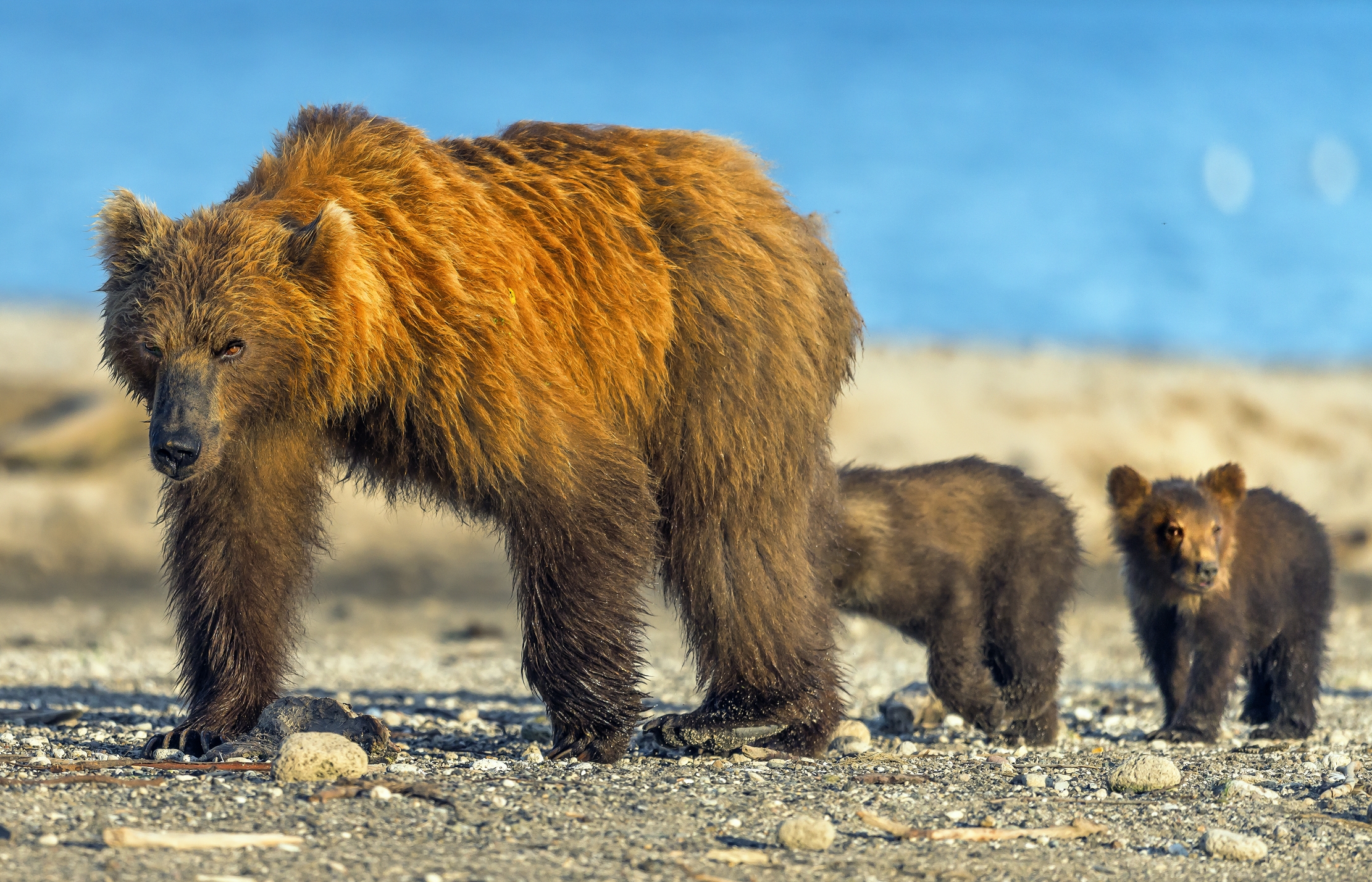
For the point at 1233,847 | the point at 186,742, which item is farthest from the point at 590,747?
the point at 1233,847

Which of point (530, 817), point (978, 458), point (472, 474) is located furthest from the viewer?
point (978, 458)

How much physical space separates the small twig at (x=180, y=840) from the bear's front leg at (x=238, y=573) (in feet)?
6.12

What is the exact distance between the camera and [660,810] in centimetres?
509

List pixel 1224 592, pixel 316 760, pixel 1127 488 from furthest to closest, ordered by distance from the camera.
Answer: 1. pixel 1127 488
2. pixel 1224 592
3. pixel 316 760

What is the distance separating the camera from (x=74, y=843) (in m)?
4.39

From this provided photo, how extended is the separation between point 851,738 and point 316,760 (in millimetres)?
3404

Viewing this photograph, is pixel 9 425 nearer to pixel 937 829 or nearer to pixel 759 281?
pixel 759 281

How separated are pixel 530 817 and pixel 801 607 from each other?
2.19 meters

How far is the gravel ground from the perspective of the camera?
14.3 ft

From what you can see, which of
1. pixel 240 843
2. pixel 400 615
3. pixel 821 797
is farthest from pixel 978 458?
pixel 400 615

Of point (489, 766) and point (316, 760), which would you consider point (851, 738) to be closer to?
point (489, 766)

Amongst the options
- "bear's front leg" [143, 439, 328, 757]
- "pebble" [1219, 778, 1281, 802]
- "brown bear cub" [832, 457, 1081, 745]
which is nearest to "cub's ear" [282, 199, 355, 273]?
"bear's front leg" [143, 439, 328, 757]

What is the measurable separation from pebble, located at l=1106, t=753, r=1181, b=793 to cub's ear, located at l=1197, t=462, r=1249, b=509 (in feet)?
10.9

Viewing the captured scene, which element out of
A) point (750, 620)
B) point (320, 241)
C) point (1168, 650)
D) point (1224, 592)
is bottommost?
point (1168, 650)
